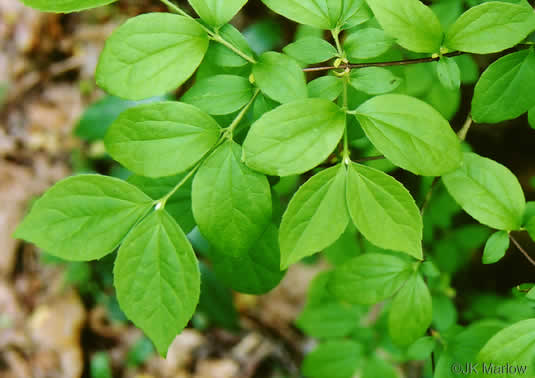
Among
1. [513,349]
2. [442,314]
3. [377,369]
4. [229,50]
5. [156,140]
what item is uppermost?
[229,50]

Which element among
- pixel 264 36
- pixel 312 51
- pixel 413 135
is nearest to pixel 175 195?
pixel 312 51

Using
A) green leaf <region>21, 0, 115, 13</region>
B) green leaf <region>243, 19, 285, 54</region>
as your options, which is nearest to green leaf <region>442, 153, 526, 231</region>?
green leaf <region>21, 0, 115, 13</region>

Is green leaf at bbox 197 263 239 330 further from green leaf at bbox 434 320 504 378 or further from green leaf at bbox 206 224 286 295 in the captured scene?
green leaf at bbox 434 320 504 378

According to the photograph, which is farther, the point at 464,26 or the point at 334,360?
the point at 334,360

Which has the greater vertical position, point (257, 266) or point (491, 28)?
point (491, 28)

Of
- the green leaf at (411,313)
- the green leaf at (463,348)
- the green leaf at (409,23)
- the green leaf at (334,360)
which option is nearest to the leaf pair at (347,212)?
the green leaf at (409,23)

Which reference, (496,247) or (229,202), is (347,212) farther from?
(496,247)

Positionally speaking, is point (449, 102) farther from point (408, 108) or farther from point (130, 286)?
point (130, 286)
